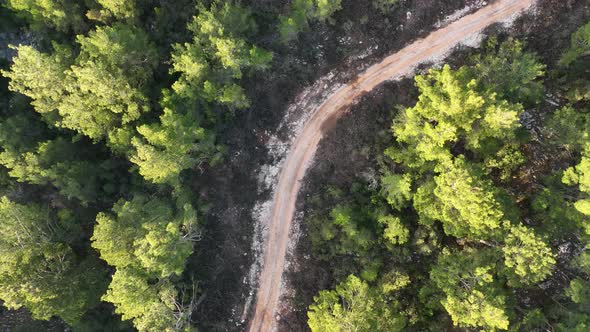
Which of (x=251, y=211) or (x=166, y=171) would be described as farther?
(x=251, y=211)

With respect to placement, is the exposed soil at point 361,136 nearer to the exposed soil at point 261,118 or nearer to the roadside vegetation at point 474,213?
the roadside vegetation at point 474,213

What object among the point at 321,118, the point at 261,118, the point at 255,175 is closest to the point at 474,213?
the point at 321,118

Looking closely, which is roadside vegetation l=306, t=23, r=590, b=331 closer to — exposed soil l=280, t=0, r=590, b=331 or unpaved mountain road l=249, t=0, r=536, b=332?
exposed soil l=280, t=0, r=590, b=331

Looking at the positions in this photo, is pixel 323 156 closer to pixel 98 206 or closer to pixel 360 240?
pixel 360 240

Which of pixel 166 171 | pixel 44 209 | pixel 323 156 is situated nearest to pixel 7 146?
pixel 44 209

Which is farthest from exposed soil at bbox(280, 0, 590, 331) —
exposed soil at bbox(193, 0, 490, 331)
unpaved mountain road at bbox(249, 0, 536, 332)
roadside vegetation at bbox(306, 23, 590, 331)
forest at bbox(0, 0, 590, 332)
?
exposed soil at bbox(193, 0, 490, 331)

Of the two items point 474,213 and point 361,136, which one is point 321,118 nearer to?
point 361,136
